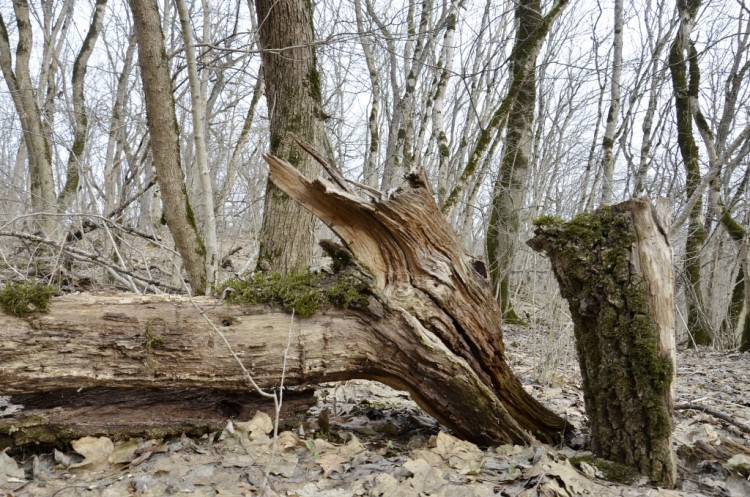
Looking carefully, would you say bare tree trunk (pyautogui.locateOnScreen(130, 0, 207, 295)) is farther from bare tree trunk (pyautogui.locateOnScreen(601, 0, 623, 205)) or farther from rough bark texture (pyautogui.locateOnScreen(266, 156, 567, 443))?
bare tree trunk (pyautogui.locateOnScreen(601, 0, 623, 205))

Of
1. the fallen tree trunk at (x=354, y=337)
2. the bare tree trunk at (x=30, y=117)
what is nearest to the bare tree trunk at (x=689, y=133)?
the fallen tree trunk at (x=354, y=337)

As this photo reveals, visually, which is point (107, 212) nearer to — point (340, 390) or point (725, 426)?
point (340, 390)

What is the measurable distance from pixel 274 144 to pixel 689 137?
362 inches

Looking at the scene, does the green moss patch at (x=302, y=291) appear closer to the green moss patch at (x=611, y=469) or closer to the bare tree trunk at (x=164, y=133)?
the green moss patch at (x=611, y=469)

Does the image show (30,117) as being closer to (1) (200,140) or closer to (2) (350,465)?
(1) (200,140)

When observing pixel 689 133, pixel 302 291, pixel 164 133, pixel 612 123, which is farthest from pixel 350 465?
pixel 689 133

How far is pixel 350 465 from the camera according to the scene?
8.52 feet

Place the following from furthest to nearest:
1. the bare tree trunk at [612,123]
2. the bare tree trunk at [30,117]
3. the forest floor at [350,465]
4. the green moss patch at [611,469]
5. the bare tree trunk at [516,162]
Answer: the bare tree trunk at [612,123] < the bare tree trunk at [516,162] < the bare tree trunk at [30,117] < the green moss patch at [611,469] < the forest floor at [350,465]

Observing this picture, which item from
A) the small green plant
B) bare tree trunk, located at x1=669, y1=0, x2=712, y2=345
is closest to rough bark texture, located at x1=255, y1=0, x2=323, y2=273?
the small green plant

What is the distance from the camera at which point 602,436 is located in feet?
9.68

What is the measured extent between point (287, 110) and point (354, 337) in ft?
9.56

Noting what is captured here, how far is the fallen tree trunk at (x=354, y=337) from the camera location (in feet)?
8.21

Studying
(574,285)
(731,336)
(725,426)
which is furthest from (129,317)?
(731,336)

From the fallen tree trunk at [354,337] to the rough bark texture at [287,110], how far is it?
6.29ft
